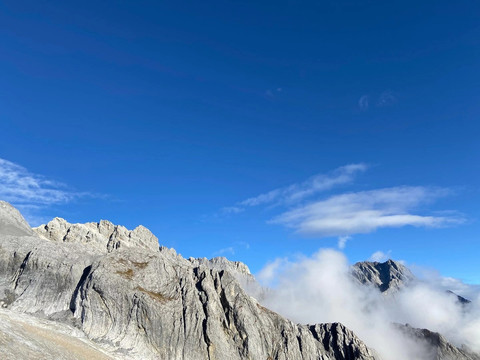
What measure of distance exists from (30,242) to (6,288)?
1668 cm

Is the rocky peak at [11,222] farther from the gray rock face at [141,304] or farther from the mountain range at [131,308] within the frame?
the gray rock face at [141,304]

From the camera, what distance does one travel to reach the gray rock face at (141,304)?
88.8 metres

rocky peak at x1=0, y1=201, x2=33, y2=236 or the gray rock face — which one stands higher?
rocky peak at x1=0, y1=201, x2=33, y2=236

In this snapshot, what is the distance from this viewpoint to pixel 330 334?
142 m

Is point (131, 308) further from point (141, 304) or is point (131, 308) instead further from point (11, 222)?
point (11, 222)

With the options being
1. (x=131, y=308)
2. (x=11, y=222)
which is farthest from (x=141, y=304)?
(x=11, y=222)

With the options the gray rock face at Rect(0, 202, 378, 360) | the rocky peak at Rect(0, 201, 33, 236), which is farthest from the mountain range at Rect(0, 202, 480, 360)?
the rocky peak at Rect(0, 201, 33, 236)

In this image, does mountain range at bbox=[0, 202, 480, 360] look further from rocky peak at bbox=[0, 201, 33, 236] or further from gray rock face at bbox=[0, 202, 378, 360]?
rocky peak at bbox=[0, 201, 33, 236]

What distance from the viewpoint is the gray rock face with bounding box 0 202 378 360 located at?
8875 centimetres

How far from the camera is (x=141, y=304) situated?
311 feet

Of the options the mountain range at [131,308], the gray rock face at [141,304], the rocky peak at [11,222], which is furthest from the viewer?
the rocky peak at [11,222]

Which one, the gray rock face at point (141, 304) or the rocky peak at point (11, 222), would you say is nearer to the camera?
the gray rock face at point (141, 304)

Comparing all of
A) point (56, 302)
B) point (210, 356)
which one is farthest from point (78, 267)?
point (210, 356)

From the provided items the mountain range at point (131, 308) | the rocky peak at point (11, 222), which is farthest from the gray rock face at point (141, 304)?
the rocky peak at point (11, 222)
